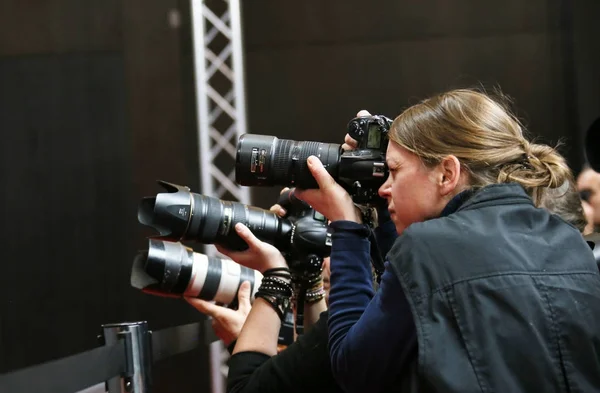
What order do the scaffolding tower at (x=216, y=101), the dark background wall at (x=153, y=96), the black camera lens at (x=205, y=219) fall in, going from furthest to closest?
the scaffolding tower at (x=216, y=101) → the dark background wall at (x=153, y=96) → the black camera lens at (x=205, y=219)

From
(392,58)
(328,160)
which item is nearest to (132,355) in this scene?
(328,160)

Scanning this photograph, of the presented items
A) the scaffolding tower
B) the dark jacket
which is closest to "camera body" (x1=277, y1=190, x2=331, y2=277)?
the dark jacket

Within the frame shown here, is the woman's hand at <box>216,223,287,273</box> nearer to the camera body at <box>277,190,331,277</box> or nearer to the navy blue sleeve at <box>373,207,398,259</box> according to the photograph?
the camera body at <box>277,190,331,277</box>

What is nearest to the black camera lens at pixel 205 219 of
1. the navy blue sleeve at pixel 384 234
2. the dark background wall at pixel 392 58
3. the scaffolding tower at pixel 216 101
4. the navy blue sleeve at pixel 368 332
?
the navy blue sleeve at pixel 384 234

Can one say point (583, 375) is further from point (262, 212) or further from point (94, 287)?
point (94, 287)

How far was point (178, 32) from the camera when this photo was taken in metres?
3.29

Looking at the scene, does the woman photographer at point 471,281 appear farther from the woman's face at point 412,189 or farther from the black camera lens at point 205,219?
the black camera lens at point 205,219

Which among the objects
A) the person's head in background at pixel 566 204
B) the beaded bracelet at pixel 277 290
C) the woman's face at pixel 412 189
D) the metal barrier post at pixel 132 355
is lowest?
the metal barrier post at pixel 132 355

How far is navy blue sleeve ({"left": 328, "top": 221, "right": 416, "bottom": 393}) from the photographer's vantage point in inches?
37.4

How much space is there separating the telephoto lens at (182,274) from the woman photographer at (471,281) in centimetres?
55

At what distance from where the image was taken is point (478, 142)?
1.02 m

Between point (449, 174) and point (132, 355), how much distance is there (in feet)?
2.07

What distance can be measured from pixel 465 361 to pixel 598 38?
8.92 ft

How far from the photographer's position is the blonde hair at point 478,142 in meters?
1.02
